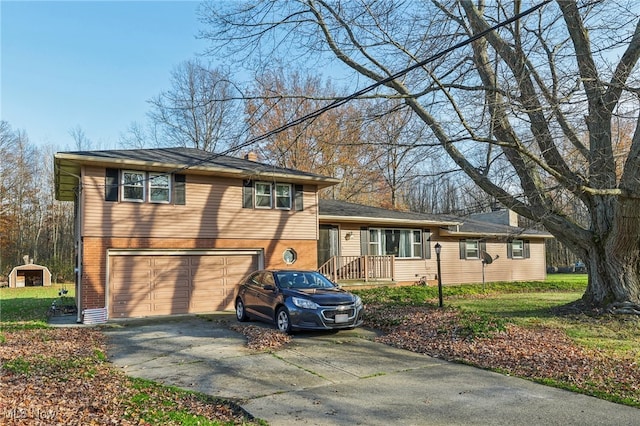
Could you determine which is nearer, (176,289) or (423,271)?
(176,289)

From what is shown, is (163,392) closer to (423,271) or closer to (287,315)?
(287,315)

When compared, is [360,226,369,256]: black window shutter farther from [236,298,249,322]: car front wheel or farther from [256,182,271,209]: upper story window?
[236,298,249,322]: car front wheel

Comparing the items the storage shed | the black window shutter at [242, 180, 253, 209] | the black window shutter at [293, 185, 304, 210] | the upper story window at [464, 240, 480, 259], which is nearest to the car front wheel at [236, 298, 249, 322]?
the black window shutter at [242, 180, 253, 209]

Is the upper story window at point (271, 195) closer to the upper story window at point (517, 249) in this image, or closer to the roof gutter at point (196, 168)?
the roof gutter at point (196, 168)

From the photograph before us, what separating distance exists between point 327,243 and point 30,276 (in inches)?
977

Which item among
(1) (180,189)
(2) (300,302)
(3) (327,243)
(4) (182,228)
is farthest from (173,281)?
(3) (327,243)

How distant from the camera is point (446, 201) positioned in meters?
50.6

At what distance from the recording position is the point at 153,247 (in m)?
14.0

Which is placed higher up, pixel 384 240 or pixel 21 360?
pixel 384 240

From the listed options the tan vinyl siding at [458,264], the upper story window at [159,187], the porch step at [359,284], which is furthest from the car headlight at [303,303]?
the tan vinyl siding at [458,264]

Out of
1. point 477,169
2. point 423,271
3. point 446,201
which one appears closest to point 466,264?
point 423,271

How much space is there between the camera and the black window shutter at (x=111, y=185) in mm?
13422

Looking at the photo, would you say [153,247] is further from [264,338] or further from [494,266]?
[494,266]

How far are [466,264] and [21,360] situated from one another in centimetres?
2184
